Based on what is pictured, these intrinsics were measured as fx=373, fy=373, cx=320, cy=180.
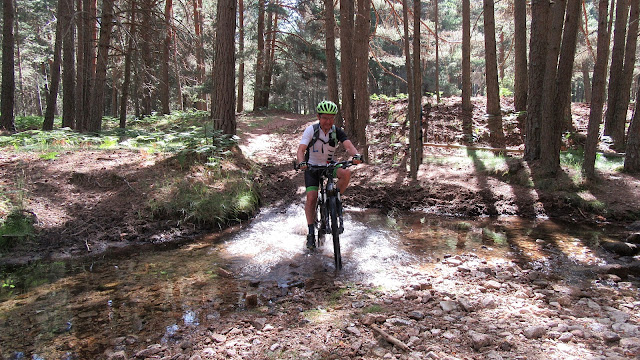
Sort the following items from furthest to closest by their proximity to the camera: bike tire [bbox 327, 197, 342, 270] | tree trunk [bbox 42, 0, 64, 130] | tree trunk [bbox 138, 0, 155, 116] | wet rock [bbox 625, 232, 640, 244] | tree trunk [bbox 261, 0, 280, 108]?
tree trunk [bbox 261, 0, 280, 108], tree trunk [bbox 42, 0, 64, 130], tree trunk [bbox 138, 0, 155, 116], wet rock [bbox 625, 232, 640, 244], bike tire [bbox 327, 197, 342, 270]

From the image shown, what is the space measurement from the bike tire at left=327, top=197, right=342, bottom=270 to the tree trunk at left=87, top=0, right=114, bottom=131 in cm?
901

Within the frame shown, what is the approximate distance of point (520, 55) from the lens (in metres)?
15.0

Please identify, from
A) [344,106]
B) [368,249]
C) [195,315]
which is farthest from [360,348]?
[344,106]

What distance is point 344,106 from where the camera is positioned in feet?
46.5

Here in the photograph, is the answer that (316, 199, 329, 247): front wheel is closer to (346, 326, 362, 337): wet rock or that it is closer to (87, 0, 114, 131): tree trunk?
(346, 326, 362, 337): wet rock

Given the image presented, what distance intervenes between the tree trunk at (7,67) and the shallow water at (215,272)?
41.6 ft

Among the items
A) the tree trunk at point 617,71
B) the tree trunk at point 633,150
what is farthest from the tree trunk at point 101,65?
the tree trunk at point 617,71

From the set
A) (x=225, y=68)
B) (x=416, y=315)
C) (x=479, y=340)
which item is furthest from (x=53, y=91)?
(x=479, y=340)

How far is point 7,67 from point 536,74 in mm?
17971

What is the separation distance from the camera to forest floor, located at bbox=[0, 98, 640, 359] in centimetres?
309

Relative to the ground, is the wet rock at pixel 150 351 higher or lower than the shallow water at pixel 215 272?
lower

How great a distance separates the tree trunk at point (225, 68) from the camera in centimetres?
960

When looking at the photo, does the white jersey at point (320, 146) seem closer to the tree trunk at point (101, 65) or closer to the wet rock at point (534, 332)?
the wet rock at point (534, 332)

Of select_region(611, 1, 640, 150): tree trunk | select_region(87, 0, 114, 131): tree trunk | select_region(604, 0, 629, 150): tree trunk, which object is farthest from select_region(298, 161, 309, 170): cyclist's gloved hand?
select_region(611, 1, 640, 150): tree trunk
